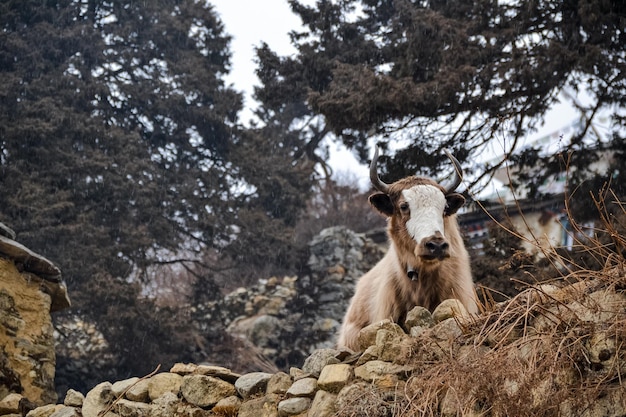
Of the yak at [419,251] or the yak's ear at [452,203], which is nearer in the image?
the yak at [419,251]

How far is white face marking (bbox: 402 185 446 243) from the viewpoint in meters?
5.84

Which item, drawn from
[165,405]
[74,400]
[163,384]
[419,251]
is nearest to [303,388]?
[165,405]

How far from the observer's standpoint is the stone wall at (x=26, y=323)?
23.8 feet

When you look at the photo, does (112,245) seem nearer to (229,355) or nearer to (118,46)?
(229,355)

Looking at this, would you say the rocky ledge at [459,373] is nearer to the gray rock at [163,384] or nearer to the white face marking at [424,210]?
the gray rock at [163,384]

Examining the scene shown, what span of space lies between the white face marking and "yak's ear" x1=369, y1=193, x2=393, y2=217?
0.27 m

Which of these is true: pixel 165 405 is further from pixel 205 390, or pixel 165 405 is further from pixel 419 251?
pixel 419 251

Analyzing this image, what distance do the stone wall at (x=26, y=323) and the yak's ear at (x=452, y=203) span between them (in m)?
4.59

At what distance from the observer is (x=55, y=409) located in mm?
5992

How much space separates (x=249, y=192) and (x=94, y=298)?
282 inches

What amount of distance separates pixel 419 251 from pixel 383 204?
0.87 metres

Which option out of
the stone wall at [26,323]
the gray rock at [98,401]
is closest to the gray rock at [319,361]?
the gray rock at [98,401]

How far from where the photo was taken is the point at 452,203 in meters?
6.39

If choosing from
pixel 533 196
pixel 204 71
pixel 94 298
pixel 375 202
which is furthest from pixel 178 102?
pixel 375 202
